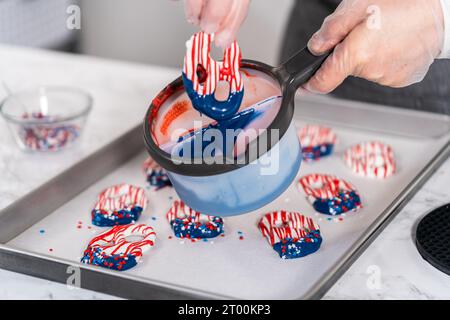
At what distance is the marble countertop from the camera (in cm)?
93

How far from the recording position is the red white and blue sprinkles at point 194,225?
1071 millimetres

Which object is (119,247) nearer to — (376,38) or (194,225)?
(194,225)

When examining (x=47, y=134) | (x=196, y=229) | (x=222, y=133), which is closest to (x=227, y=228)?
(x=196, y=229)

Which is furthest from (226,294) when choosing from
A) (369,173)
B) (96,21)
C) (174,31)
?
(96,21)

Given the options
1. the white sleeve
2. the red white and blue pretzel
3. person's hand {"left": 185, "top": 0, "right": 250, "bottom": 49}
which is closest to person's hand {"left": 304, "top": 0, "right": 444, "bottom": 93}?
the white sleeve

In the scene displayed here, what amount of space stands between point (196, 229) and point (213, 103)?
0.21m

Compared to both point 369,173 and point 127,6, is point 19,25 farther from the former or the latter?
point 369,173

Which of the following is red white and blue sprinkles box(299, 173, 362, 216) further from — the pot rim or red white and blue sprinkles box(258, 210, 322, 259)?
the pot rim

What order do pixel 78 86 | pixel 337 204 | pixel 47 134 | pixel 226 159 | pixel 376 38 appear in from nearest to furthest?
pixel 226 159 < pixel 376 38 < pixel 337 204 < pixel 47 134 < pixel 78 86

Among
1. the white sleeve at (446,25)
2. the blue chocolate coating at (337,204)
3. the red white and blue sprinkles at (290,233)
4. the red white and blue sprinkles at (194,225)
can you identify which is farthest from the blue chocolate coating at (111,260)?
the white sleeve at (446,25)

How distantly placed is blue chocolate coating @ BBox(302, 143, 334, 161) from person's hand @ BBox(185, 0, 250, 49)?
1.19ft

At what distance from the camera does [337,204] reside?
3.70 feet

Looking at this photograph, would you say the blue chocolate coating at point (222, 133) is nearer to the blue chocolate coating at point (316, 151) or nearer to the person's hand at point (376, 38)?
the person's hand at point (376, 38)

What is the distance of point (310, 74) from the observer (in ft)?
3.38
